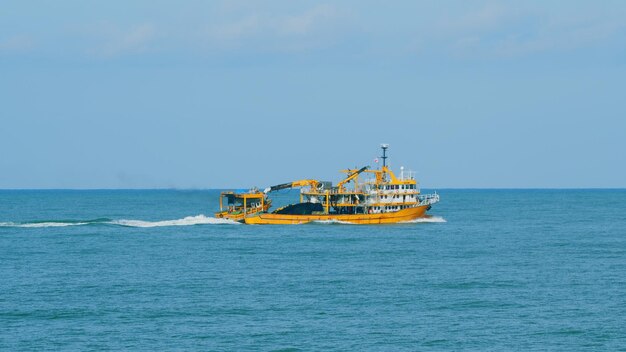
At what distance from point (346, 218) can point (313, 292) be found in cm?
5306

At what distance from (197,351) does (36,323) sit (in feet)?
35.4

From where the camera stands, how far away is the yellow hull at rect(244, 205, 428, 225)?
113 m

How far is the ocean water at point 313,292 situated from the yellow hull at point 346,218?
928 cm

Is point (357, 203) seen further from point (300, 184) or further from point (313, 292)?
point (313, 292)

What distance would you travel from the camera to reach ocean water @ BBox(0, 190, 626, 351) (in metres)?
47.9

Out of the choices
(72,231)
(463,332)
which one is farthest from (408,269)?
(72,231)

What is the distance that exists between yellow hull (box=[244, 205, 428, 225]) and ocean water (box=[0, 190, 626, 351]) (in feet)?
30.4

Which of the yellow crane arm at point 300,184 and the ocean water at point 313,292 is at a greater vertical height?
the yellow crane arm at point 300,184

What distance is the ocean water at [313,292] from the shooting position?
47875 millimetres

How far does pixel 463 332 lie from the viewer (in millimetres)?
Result: 49062

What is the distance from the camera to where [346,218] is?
4478 inches

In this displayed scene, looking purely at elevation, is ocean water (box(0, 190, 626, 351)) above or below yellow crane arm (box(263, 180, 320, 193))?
below

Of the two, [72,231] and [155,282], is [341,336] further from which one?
[72,231]

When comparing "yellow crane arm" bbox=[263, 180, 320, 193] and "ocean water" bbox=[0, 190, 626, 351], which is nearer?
"ocean water" bbox=[0, 190, 626, 351]
